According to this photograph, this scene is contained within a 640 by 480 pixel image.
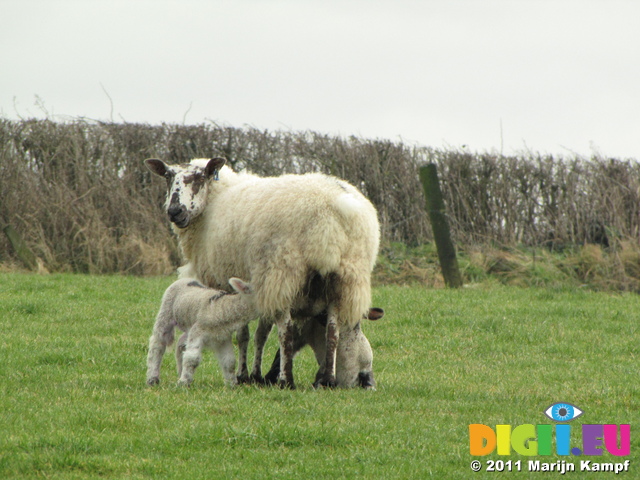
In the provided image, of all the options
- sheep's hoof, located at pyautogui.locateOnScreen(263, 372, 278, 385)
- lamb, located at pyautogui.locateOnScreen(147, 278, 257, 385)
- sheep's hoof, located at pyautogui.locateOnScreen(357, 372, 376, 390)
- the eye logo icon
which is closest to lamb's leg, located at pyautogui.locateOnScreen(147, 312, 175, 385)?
lamb, located at pyautogui.locateOnScreen(147, 278, 257, 385)

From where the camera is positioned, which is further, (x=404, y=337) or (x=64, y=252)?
(x=64, y=252)

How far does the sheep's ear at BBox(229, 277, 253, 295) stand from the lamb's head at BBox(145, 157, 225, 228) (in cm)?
116

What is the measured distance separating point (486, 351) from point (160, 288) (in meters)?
5.21

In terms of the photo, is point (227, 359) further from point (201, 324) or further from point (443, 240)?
point (443, 240)

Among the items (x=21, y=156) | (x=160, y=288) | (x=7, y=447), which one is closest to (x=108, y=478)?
(x=7, y=447)

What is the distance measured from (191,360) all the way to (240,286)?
0.72m

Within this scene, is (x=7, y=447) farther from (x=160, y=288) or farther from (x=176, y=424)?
(x=160, y=288)

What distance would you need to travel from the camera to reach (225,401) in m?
6.48

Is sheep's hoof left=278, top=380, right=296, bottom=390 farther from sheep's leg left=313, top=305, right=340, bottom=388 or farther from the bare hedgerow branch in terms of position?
the bare hedgerow branch

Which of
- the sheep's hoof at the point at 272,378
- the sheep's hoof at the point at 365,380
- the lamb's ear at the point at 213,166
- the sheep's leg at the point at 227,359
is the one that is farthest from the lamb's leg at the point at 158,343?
the sheep's hoof at the point at 365,380

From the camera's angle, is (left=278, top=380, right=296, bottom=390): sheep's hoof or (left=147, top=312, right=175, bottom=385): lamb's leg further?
(left=147, top=312, right=175, bottom=385): lamb's leg

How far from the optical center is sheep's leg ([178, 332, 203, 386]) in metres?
7.21

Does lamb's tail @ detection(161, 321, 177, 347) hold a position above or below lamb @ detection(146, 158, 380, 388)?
below

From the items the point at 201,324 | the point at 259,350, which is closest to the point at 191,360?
the point at 201,324
